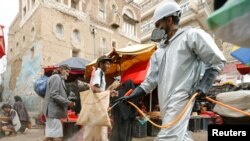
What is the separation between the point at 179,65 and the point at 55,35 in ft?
62.5

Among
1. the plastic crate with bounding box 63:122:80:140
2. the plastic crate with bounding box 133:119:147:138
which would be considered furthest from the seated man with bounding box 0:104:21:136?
the plastic crate with bounding box 133:119:147:138

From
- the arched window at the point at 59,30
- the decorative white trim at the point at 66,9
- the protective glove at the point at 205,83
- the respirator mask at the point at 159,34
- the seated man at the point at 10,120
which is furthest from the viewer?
the arched window at the point at 59,30

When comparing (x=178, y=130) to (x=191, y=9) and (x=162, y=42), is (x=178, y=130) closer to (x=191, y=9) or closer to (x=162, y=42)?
(x=162, y=42)

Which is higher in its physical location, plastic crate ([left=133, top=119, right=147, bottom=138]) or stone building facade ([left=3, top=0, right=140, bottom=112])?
stone building facade ([left=3, top=0, right=140, bottom=112])

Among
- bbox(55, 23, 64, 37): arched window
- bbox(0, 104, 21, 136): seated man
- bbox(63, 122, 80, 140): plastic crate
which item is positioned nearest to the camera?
bbox(63, 122, 80, 140): plastic crate

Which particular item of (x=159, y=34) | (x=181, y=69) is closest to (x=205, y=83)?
(x=181, y=69)

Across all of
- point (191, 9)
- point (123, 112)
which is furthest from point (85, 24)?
point (123, 112)

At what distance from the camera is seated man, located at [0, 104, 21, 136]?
11.2 meters

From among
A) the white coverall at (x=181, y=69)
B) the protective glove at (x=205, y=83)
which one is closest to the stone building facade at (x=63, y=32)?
the white coverall at (x=181, y=69)

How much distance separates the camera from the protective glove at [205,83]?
2779mm

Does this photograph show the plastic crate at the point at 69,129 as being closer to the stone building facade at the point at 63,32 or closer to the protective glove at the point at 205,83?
the protective glove at the point at 205,83

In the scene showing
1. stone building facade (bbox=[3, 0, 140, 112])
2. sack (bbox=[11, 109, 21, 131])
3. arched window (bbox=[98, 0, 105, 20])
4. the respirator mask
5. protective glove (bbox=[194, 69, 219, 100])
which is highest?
arched window (bbox=[98, 0, 105, 20])

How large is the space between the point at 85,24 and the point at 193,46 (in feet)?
70.9

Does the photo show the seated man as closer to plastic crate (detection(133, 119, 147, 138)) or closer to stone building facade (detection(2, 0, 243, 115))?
plastic crate (detection(133, 119, 147, 138))
